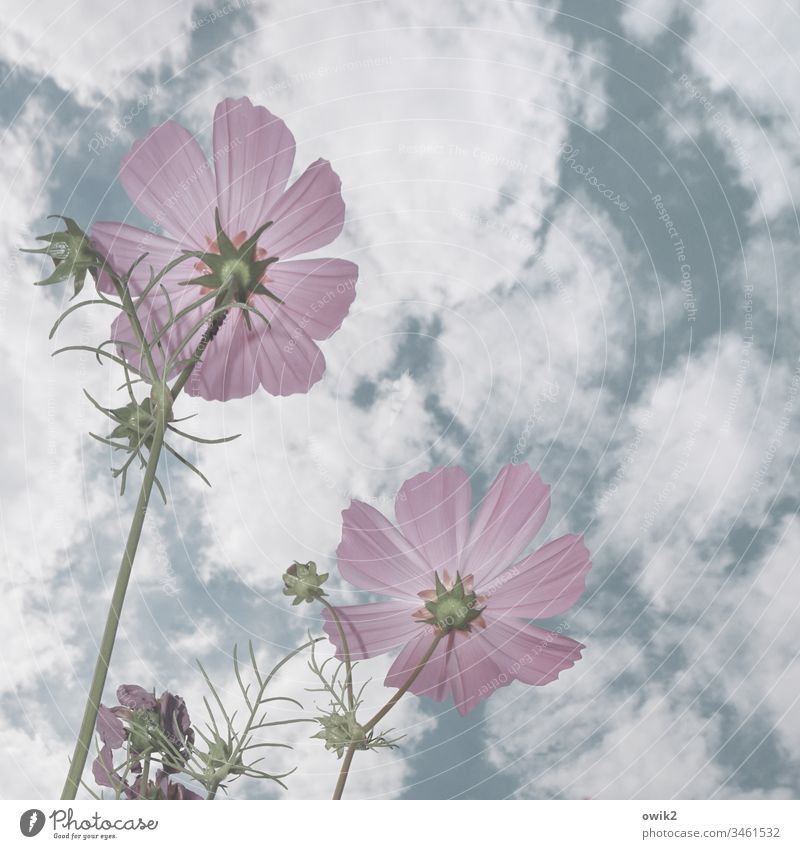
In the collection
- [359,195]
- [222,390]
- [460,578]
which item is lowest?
[460,578]

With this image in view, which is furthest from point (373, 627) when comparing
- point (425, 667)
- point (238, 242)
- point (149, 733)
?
point (238, 242)

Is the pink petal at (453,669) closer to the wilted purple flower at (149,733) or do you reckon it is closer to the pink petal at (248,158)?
the wilted purple flower at (149,733)

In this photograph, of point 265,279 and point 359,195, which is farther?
point 359,195

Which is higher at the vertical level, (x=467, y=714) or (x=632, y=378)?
(x=632, y=378)

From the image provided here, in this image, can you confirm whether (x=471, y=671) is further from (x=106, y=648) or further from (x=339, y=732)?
(x=106, y=648)

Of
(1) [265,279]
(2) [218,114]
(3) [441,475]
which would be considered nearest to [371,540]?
(3) [441,475]
